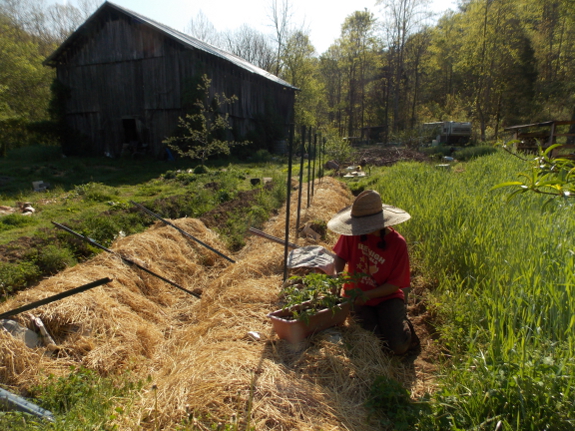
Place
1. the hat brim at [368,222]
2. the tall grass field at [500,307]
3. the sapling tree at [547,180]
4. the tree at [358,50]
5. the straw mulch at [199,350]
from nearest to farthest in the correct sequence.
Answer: the sapling tree at [547,180] → the tall grass field at [500,307] → the straw mulch at [199,350] → the hat brim at [368,222] → the tree at [358,50]

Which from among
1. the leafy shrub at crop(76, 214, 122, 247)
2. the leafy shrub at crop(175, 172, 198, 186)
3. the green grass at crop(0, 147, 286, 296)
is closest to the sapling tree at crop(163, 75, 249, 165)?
the green grass at crop(0, 147, 286, 296)

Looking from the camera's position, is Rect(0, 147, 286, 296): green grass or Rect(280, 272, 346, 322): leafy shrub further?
Rect(0, 147, 286, 296): green grass

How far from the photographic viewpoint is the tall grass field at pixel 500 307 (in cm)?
171

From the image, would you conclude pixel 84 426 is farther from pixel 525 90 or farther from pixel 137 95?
pixel 525 90

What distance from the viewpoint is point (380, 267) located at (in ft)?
9.83

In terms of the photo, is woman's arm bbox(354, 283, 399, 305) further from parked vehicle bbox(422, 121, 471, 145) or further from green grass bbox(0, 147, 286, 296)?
parked vehicle bbox(422, 121, 471, 145)

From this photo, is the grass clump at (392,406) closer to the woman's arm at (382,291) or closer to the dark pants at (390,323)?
the dark pants at (390,323)

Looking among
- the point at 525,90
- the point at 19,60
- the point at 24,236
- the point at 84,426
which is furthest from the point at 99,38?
the point at 525,90

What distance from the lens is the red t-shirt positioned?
293 centimetres

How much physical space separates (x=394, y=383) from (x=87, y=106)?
1896 centimetres

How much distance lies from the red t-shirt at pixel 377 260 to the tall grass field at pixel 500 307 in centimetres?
51

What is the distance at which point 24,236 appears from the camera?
17.9 ft

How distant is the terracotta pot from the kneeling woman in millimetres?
240

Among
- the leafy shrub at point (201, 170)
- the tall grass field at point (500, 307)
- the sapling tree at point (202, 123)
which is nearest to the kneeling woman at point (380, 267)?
the tall grass field at point (500, 307)
